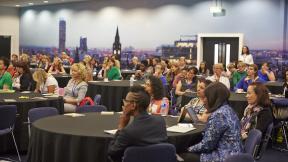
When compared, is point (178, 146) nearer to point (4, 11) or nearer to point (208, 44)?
point (208, 44)

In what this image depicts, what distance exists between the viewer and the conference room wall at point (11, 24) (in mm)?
26000

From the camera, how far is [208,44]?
17391 millimetres

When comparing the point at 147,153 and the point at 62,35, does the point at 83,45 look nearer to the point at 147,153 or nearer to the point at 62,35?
the point at 62,35

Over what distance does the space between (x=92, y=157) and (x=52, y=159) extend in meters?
0.45

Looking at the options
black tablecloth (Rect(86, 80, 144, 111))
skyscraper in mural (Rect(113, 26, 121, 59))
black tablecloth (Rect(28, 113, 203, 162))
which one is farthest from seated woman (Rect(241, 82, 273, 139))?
skyscraper in mural (Rect(113, 26, 121, 59))

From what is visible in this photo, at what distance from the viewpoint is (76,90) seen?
7.89m

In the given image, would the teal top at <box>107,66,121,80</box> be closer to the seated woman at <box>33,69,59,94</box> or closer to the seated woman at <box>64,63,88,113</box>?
the seated woman at <box>33,69,59,94</box>

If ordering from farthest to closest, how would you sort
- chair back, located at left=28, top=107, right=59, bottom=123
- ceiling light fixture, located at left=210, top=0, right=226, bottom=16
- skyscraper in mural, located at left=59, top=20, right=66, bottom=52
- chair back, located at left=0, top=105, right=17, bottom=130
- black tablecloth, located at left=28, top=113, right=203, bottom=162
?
skyscraper in mural, located at left=59, top=20, right=66, bottom=52
ceiling light fixture, located at left=210, top=0, right=226, bottom=16
chair back, located at left=0, top=105, right=17, bottom=130
chair back, located at left=28, top=107, right=59, bottom=123
black tablecloth, located at left=28, top=113, right=203, bottom=162

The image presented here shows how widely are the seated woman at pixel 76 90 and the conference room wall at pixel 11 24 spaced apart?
63.5ft

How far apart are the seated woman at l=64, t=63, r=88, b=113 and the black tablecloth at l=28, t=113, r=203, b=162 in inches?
104

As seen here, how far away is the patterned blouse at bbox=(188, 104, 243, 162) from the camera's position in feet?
13.8

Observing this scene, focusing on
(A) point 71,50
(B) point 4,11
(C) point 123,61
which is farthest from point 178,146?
(B) point 4,11

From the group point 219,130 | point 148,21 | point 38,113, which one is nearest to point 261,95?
point 219,130

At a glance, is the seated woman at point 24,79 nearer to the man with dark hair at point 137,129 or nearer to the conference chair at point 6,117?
the conference chair at point 6,117
